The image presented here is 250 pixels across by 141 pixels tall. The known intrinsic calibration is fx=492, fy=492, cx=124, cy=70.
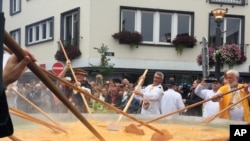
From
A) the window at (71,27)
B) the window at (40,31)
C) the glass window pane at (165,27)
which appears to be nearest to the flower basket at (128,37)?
the glass window pane at (165,27)

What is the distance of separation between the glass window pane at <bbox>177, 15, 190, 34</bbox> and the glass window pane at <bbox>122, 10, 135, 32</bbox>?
2.30 m

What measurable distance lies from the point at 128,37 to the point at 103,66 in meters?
2.02

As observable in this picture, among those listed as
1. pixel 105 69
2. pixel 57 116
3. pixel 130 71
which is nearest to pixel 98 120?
pixel 57 116

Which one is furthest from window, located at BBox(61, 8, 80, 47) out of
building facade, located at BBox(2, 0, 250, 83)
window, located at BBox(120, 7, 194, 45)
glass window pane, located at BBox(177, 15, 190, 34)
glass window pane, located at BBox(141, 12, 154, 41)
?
glass window pane, located at BBox(177, 15, 190, 34)

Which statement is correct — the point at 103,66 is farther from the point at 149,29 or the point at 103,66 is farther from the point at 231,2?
the point at 231,2

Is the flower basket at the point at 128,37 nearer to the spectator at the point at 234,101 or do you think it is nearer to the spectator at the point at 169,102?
the spectator at the point at 169,102

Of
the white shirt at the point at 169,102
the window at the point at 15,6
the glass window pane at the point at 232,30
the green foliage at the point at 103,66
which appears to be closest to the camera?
the white shirt at the point at 169,102

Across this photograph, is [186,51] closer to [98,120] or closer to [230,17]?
[230,17]

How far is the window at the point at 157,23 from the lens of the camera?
22969 millimetres

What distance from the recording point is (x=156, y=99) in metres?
8.06

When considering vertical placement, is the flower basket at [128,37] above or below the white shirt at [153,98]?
above

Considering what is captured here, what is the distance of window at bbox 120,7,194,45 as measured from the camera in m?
23.0

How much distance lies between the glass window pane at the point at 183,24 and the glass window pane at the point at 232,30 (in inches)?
85.1

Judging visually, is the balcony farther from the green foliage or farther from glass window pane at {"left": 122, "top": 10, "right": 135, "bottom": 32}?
the green foliage
